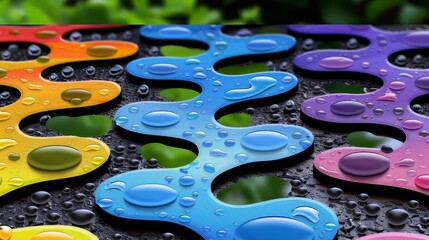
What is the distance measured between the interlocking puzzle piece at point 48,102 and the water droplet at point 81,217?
6 centimetres

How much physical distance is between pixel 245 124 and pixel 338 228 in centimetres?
24

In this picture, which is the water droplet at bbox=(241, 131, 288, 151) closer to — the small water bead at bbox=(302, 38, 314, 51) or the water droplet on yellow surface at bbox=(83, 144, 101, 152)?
the water droplet on yellow surface at bbox=(83, 144, 101, 152)

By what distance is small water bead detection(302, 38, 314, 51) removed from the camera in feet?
3.31

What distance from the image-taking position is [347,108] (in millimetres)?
836

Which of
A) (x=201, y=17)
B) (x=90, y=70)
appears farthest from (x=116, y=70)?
(x=201, y=17)

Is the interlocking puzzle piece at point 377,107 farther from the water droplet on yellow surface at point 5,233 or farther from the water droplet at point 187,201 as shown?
the water droplet on yellow surface at point 5,233

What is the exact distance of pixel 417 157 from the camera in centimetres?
74

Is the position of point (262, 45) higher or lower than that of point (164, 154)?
higher

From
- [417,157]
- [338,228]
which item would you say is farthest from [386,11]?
[338,228]

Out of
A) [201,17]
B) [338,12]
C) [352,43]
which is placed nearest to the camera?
[352,43]

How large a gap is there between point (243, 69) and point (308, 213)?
37cm

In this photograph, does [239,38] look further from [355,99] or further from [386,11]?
[386,11]

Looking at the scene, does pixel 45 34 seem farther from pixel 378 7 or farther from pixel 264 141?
pixel 378 7

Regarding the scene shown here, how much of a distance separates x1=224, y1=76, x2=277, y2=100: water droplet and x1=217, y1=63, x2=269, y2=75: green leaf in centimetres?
6
